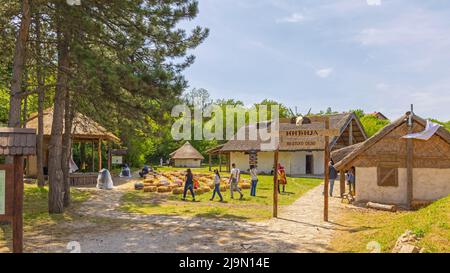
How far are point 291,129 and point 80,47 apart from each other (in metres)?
6.84

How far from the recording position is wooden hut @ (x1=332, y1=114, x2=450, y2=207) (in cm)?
1393

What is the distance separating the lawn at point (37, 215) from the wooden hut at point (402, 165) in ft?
35.3

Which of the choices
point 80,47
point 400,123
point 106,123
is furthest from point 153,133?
point 400,123

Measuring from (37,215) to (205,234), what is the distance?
650 centimetres

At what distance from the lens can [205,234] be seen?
950 centimetres

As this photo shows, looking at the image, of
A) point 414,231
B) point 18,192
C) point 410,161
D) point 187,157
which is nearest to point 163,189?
point 410,161

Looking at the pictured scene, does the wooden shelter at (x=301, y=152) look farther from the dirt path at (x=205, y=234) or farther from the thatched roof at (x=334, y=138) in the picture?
the dirt path at (x=205, y=234)

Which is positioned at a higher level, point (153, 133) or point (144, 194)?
point (153, 133)

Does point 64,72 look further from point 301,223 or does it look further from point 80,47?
point 301,223

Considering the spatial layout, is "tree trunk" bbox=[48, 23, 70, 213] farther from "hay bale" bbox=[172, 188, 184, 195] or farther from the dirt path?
"hay bale" bbox=[172, 188, 184, 195]

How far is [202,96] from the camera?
8444 cm

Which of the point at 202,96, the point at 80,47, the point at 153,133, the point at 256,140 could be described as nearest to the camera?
the point at 80,47

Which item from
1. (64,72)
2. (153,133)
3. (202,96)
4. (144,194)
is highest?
(202,96)
